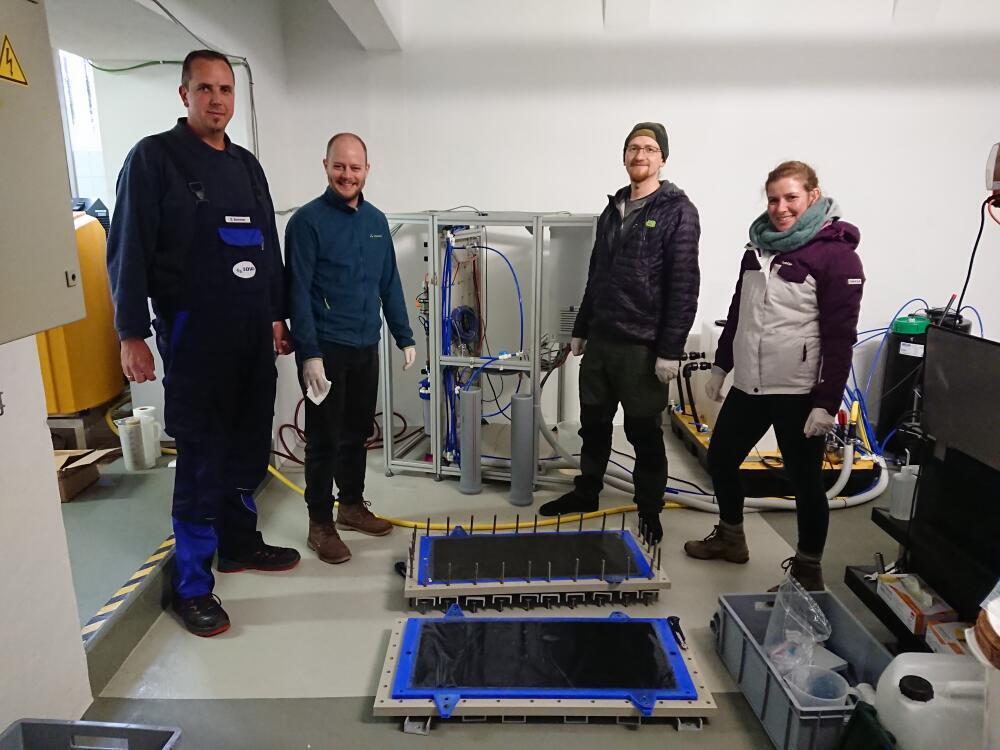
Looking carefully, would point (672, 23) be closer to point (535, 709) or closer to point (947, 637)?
point (947, 637)

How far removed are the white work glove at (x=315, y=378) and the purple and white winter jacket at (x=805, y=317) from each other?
152 cm

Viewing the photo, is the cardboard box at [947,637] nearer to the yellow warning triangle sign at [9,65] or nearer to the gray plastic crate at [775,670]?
the gray plastic crate at [775,670]

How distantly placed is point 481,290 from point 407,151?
100 centimetres

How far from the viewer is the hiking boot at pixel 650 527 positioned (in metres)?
2.79

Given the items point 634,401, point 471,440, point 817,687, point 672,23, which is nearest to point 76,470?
point 471,440

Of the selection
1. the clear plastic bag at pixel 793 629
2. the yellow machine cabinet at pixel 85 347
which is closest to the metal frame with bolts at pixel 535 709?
the clear plastic bag at pixel 793 629

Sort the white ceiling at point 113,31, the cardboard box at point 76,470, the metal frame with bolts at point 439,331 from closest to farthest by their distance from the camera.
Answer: the white ceiling at point 113,31
the cardboard box at point 76,470
the metal frame with bolts at point 439,331

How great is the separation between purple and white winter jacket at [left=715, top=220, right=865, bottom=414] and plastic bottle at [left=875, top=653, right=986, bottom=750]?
2.57 ft

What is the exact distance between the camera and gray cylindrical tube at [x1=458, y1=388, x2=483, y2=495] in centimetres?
335

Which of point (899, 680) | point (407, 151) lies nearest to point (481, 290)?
point (407, 151)

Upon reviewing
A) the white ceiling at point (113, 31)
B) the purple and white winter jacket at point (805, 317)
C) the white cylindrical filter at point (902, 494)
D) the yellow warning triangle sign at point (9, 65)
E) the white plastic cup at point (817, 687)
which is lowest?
the white plastic cup at point (817, 687)

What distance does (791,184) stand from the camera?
217 centimetres

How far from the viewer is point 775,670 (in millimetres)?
1822

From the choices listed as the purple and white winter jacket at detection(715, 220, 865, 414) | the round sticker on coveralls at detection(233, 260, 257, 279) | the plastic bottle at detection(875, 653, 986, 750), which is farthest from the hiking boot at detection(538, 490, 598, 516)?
the round sticker on coveralls at detection(233, 260, 257, 279)
